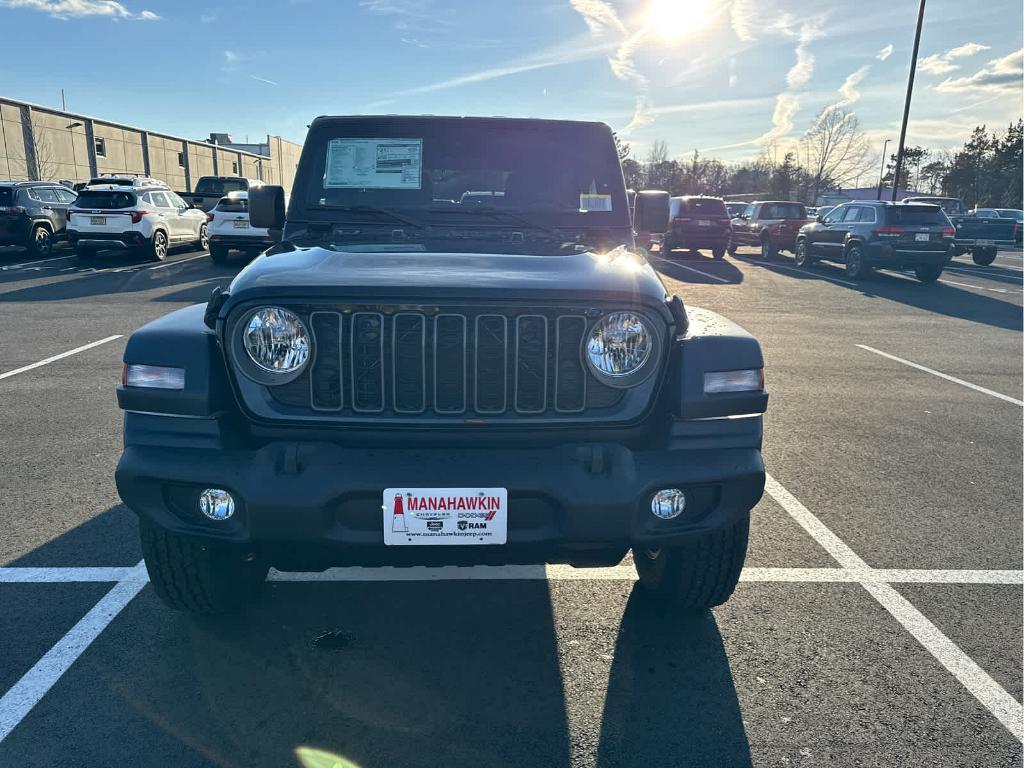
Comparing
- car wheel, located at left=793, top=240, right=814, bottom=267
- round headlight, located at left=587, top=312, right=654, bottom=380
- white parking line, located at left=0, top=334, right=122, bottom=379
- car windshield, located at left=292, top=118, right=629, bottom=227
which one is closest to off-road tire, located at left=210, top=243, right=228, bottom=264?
white parking line, located at left=0, top=334, right=122, bottom=379

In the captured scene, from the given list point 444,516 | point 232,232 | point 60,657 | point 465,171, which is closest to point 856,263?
point 232,232

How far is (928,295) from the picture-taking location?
14.8 meters

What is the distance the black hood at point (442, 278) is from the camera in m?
2.38

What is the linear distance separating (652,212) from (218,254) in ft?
46.9

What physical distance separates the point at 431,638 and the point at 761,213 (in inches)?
878

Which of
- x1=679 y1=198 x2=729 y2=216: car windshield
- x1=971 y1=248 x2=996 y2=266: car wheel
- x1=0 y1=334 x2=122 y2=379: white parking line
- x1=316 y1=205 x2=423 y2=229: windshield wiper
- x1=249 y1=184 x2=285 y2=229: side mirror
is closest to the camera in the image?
x1=316 y1=205 x2=423 y2=229: windshield wiper

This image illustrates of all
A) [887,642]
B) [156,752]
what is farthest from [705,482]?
[156,752]

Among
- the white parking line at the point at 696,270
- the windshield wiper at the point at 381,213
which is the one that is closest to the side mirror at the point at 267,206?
the windshield wiper at the point at 381,213

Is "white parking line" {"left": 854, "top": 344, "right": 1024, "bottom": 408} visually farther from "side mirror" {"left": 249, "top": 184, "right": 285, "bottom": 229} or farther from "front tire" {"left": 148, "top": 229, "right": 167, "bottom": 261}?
"front tire" {"left": 148, "top": 229, "right": 167, "bottom": 261}

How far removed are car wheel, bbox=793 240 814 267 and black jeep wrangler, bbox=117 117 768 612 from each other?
18.3 meters

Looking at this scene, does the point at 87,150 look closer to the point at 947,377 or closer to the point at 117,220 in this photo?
the point at 117,220

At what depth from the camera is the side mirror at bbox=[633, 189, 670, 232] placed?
4055mm

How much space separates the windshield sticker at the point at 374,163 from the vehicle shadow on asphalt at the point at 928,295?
10931 mm

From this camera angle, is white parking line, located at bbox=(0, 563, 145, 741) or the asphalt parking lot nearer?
the asphalt parking lot
